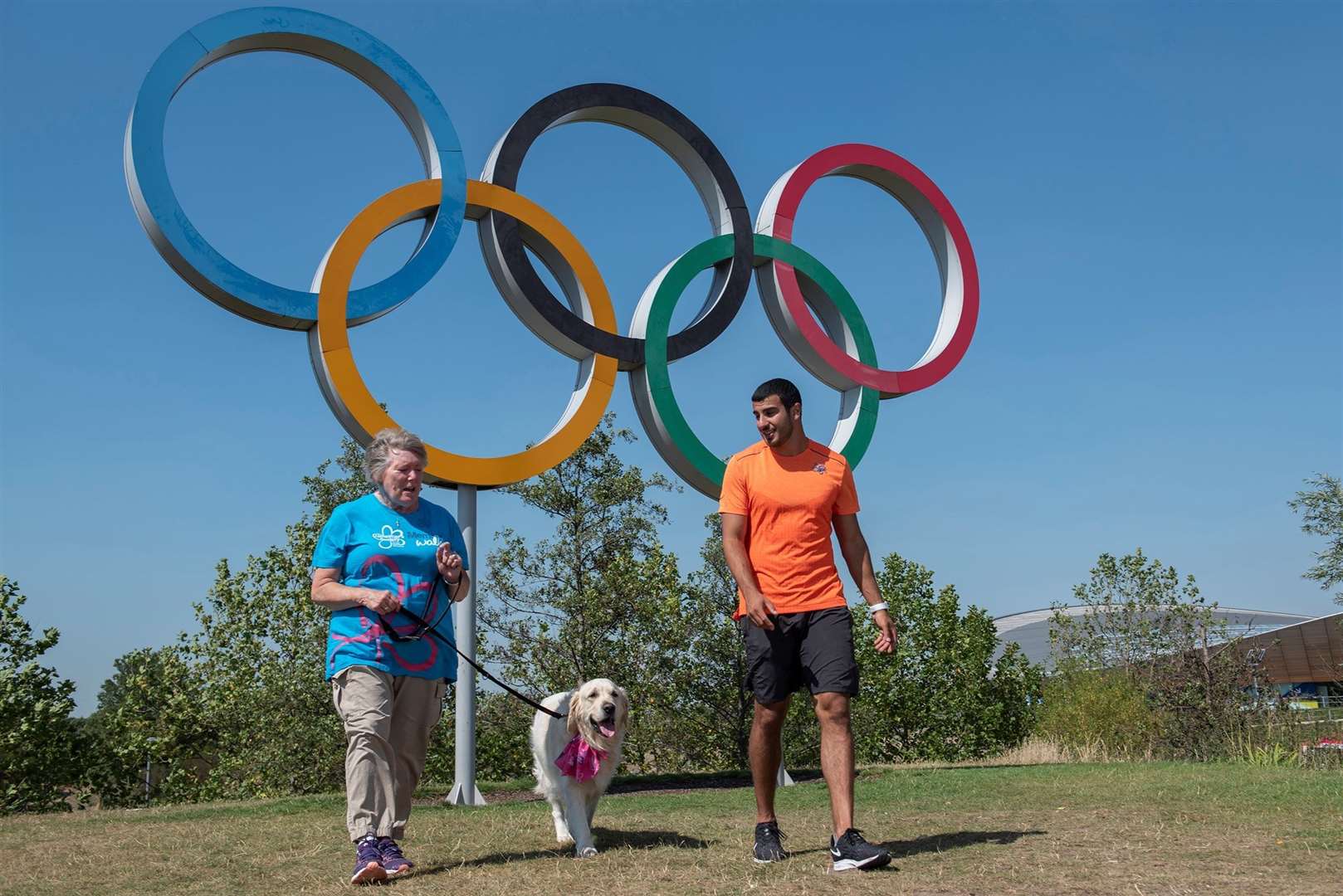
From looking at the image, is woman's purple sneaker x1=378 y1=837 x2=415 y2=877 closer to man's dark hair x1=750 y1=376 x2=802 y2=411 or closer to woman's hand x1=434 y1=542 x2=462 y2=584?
woman's hand x1=434 y1=542 x2=462 y2=584

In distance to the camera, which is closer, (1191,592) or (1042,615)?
(1191,592)

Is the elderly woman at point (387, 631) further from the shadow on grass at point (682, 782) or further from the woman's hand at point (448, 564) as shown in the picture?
the shadow on grass at point (682, 782)

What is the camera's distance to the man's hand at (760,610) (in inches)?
188

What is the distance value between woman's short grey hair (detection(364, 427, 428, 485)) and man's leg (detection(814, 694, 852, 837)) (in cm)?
202

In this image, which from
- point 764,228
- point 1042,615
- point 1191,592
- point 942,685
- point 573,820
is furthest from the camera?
point 1042,615

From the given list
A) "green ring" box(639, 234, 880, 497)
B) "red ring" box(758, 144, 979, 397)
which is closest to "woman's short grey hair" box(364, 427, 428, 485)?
"green ring" box(639, 234, 880, 497)

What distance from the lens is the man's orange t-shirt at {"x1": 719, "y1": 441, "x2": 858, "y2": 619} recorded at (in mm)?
4871

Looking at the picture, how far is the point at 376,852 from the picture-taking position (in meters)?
4.48

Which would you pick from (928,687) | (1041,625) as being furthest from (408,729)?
(1041,625)

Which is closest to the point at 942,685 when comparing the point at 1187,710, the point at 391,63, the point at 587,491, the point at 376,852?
the point at 1187,710

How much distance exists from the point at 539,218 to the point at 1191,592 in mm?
13019

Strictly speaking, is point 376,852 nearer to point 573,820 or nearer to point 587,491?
point 573,820

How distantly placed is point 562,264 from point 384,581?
5017mm

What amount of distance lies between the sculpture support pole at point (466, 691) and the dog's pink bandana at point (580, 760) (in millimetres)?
3093
